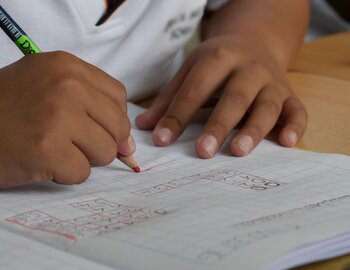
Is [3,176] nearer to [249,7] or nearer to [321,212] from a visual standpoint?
[321,212]

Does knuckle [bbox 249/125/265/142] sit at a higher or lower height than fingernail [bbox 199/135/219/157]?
lower

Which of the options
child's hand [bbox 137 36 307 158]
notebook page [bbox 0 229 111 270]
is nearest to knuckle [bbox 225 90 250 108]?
child's hand [bbox 137 36 307 158]

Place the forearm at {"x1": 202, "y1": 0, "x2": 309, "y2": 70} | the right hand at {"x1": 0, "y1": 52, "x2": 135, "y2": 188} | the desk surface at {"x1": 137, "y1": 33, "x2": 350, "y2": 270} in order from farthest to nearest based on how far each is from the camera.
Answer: the forearm at {"x1": 202, "y1": 0, "x2": 309, "y2": 70}, the desk surface at {"x1": 137, "y1": 33, "x2": 350, "y2": 270}, the right hand at {"x1": 0, "y1": 52, "x2": 135, "y2": 188}

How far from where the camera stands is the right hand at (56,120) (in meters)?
0.45

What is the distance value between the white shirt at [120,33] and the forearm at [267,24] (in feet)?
0.11

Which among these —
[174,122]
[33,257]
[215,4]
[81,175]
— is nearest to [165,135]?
[174,122]

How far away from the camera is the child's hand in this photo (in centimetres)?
56

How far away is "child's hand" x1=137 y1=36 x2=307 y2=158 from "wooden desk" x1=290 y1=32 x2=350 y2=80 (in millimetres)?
131

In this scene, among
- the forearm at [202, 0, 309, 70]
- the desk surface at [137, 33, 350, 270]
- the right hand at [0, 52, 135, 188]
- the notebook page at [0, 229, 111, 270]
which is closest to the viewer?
the notebook page at [0, 229, 111, 270]

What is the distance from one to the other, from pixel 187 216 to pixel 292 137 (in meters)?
0.20

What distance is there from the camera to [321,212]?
40cm

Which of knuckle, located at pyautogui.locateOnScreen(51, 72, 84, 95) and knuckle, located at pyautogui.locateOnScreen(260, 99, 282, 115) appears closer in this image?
knuckle, located at pyautogui.locateOnScreen(51, 72, 84, 95)

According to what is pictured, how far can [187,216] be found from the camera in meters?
0.40

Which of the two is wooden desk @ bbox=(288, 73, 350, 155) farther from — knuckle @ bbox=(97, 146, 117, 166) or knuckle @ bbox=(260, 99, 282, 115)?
knuckle @ bbox=(97, 146, 117, 166)
